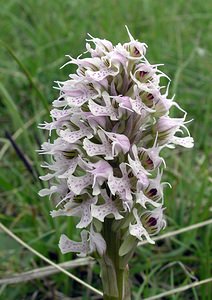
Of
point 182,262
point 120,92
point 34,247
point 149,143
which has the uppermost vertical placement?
point 120,92

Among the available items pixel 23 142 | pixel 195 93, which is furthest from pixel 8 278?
pixel 195 93

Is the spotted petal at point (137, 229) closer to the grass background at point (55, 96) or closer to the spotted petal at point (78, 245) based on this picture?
the spotted petal at point (78, 245)

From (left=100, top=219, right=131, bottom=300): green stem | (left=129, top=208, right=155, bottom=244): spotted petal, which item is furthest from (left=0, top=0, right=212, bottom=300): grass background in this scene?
(left=129, top=208, right=155, bottom=244): spotted petal

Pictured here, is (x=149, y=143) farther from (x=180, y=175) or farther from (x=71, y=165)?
(x=180, y=175)

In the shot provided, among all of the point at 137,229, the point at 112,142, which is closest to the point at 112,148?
the point at 112,142

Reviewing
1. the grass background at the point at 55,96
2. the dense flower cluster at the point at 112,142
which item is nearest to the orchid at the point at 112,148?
the dense flower cluster at the point at 112,142

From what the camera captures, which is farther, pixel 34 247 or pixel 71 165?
pixel 34 247
